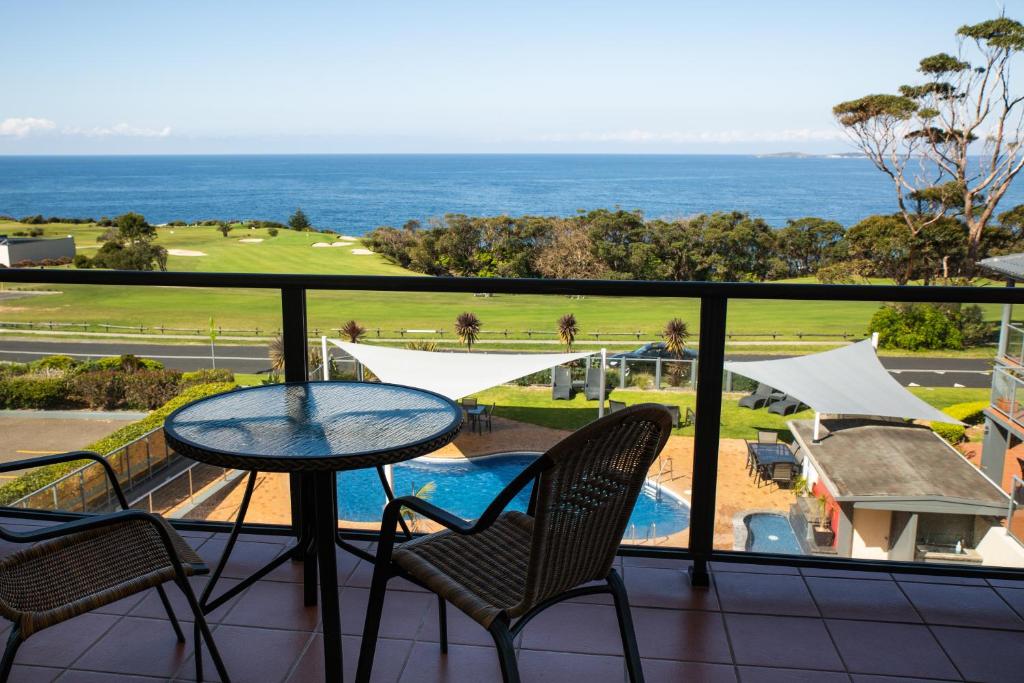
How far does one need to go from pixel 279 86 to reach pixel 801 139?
36.3 m

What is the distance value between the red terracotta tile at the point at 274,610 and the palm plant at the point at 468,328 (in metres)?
1.34

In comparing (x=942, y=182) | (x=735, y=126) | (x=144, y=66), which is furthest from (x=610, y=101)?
(x=144, y=66)

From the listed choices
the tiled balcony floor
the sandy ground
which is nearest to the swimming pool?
Answer: the sandy ground

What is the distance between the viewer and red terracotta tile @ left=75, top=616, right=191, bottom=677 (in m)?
2.29

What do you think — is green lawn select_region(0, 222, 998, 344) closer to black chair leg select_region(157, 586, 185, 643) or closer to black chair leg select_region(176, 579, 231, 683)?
black chair leg select_region(157, 586, 185, 643)

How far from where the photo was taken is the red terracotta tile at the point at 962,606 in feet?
8.33

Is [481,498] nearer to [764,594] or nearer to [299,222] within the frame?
[764,594]

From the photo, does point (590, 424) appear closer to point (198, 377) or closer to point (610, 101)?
point (198, 377)

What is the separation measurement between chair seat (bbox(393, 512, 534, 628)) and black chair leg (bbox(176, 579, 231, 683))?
0.49 meters

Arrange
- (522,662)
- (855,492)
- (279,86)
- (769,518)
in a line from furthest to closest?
(279,86) < (855,492) < (769,518) < (522,662)

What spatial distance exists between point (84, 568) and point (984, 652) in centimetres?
241

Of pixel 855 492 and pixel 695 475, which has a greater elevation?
pixel 695 475

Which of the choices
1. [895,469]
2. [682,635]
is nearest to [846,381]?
[895,469]

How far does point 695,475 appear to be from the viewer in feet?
9.17
